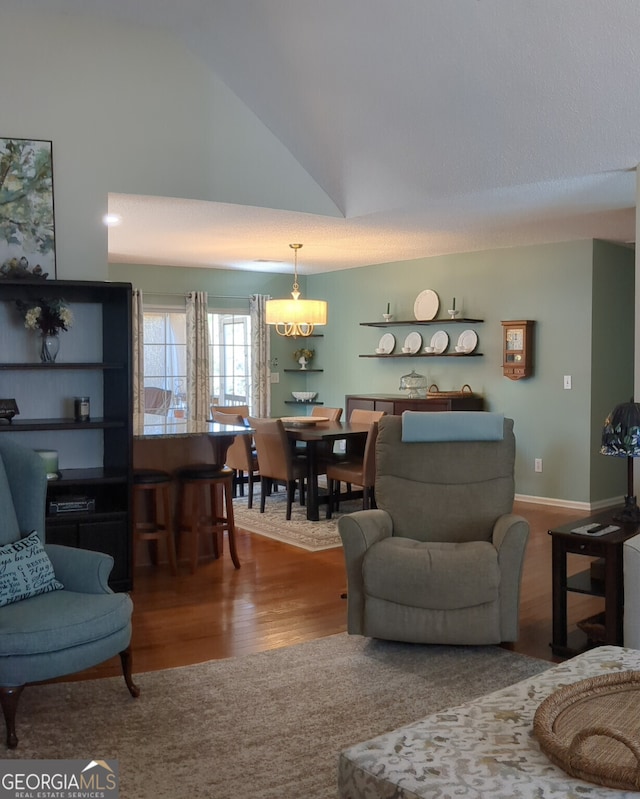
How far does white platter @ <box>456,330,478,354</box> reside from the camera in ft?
26.0

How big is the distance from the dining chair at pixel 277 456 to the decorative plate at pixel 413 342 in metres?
2.36

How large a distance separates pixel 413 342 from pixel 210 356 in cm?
246

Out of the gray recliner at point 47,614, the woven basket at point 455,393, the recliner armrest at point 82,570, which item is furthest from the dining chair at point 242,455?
the recliner armrest at point 82,570

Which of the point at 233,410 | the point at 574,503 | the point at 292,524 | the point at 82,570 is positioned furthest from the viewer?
the point at 233,410

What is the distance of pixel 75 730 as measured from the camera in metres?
2.95

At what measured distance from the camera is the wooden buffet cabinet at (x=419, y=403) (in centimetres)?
766

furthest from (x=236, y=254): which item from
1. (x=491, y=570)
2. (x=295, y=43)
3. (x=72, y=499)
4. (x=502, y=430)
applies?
(x=491, y=570)

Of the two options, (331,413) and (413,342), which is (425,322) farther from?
(331,413)

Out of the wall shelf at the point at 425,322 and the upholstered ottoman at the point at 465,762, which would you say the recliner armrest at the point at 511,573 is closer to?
the upholstered ottoman at the point at 465,762

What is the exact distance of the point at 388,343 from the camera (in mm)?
8961

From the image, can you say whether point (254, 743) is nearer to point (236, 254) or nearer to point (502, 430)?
point (502, 430)

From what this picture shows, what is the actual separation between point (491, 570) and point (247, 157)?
323 cm

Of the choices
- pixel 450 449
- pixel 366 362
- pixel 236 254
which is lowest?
pixel 450 449

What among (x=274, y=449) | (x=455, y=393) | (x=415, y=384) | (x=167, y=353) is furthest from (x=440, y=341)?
(x=167, y=353)
